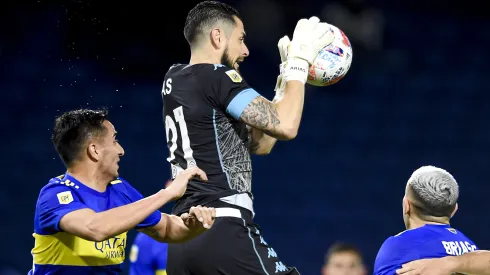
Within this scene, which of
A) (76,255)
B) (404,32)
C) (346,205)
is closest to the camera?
(76,255)

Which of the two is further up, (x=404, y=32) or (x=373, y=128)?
(x=404, y=32)

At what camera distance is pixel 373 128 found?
8.27 m

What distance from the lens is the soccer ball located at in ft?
12.3

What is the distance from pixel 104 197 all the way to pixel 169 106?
47 cm

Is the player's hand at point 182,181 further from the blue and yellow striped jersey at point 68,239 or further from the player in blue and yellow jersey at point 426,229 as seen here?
the player in blue and yellow jersey at point 426,229

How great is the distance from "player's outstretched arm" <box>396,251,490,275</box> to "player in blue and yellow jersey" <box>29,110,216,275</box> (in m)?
0.84

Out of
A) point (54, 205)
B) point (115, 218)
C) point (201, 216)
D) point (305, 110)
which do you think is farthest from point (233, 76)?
point (305, 110)

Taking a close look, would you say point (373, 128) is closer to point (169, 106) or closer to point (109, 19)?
point (109, 19)

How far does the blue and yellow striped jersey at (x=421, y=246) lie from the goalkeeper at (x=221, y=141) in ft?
1.30

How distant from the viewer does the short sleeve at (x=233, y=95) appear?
3.25 metres

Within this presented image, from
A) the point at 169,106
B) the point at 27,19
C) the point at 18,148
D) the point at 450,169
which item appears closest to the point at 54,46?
the point at 27,19

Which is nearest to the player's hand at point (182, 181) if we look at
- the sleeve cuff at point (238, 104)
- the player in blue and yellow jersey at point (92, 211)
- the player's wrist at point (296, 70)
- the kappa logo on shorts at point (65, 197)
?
the player in blue and yellow jersey at point (92, 211)

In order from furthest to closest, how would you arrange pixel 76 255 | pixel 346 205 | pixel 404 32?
pixel 404 32 < pixel 346 205 < pixel 76 255

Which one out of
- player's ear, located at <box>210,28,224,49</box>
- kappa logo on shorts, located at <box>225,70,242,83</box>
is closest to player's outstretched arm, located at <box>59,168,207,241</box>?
kappa logo on shorts, located at <box>225,70,242,83</box>
